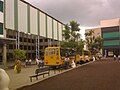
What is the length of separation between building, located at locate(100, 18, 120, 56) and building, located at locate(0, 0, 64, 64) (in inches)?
2187

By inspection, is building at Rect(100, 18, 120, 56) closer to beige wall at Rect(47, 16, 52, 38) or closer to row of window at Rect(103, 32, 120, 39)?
row of window at Rect(103, 32, 120, 39)

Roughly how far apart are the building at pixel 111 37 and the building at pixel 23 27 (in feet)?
182

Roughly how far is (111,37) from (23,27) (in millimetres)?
88634

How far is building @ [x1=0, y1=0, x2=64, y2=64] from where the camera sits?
54500 mm

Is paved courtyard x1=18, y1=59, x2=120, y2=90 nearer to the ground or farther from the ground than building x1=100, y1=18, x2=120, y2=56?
nearer to the ground

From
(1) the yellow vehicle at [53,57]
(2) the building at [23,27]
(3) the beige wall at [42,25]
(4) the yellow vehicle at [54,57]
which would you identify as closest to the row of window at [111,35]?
(2) the building at [23,27]

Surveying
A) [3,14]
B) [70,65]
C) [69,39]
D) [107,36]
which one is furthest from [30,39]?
[107,36]

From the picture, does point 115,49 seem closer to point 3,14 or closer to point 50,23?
point 50,23

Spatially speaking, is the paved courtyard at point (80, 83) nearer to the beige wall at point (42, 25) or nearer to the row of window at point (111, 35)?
the beige wall at point (42, 25)

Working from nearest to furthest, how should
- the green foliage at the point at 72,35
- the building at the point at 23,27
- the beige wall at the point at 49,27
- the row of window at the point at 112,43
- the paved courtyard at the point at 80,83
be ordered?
1. the paved courtyard at the point at 80,83
2. the building at the point at 23,27
3. the green foliage at the point at 72,35
4. the beige wall at the point at 49,27
5. the row of window at the point at 112,43

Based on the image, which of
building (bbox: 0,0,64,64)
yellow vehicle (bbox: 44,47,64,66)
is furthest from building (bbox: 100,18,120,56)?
yellow vehicle (bbox: 44,47,64,66)

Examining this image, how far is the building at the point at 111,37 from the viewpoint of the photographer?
147000mm

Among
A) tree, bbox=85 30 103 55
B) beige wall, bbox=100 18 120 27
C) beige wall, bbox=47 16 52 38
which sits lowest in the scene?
tree, bbox=85 30 103 55

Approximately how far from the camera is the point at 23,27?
63969 mm
